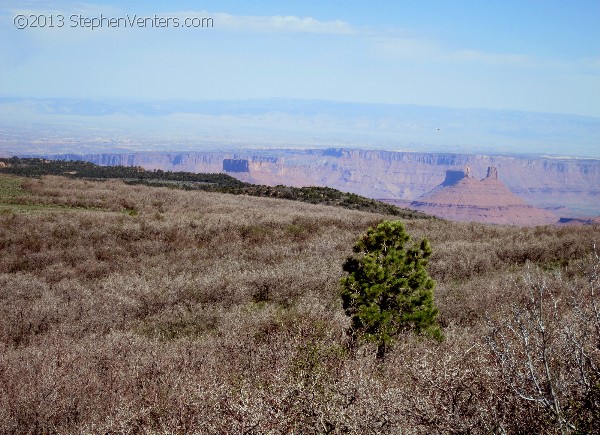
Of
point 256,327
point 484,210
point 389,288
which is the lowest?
point 484,210

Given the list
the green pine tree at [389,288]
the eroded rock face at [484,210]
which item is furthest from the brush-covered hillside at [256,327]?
the eroded rock face at [484,210]

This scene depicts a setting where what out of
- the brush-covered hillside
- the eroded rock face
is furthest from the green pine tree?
the eroded rock face

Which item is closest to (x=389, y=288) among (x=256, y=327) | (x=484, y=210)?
(x=256, y=327)

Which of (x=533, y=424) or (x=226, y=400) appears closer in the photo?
(x=533, y=424)

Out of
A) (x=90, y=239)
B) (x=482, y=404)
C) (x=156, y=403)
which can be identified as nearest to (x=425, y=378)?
(x=482, y=404)

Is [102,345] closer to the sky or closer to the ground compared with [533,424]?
closer to the ground

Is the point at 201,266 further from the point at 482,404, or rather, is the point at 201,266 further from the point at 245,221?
the point at 482,404

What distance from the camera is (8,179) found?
135 ft

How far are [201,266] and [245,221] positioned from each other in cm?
792

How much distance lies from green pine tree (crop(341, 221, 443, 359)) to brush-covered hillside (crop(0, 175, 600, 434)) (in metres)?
0.60

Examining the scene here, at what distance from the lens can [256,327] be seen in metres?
14.2

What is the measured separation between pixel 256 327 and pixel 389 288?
12.5ft

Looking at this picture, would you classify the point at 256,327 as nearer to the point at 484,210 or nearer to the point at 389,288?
the point at 389,288

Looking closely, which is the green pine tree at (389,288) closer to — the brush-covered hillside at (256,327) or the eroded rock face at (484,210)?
the brush-covered hillside at (256,327)
